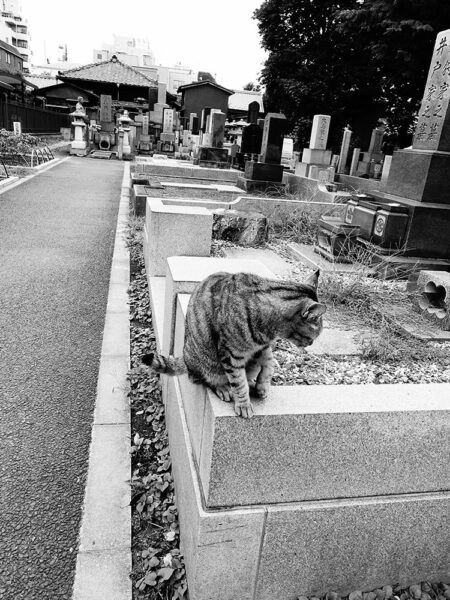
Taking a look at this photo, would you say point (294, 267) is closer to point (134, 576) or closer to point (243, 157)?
point (134, 576)

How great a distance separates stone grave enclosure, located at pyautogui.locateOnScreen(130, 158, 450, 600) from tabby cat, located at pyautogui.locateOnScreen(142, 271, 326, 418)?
0.32ft

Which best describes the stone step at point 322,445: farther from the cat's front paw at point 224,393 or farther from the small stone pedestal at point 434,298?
the small stone pedestal at point 434,298

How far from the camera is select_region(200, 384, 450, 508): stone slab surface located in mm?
2074

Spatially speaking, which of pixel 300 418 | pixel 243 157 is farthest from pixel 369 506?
pixel 243 157

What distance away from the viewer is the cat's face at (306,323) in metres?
2.01

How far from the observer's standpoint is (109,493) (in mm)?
2830

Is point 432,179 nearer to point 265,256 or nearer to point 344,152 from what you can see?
point 265,256

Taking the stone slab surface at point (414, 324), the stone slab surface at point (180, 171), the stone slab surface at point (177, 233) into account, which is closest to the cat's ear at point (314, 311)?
the stone slab surface at point (414, 324)

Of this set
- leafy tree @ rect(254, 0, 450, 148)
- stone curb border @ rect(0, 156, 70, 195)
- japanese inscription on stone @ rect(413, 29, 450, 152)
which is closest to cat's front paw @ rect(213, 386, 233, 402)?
japanese inscription on stone @ rect(413, 29, 450, 152)

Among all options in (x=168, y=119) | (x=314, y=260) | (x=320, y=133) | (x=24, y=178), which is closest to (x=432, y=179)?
(x=314, y=260)

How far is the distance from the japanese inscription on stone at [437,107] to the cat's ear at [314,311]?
17.9ft

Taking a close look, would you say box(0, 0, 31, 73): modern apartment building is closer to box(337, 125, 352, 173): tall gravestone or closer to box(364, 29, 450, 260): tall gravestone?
box(337, 125, 352, 173): tall gravestone

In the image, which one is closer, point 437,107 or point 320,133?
point 437,107

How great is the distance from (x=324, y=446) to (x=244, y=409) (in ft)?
1.50
